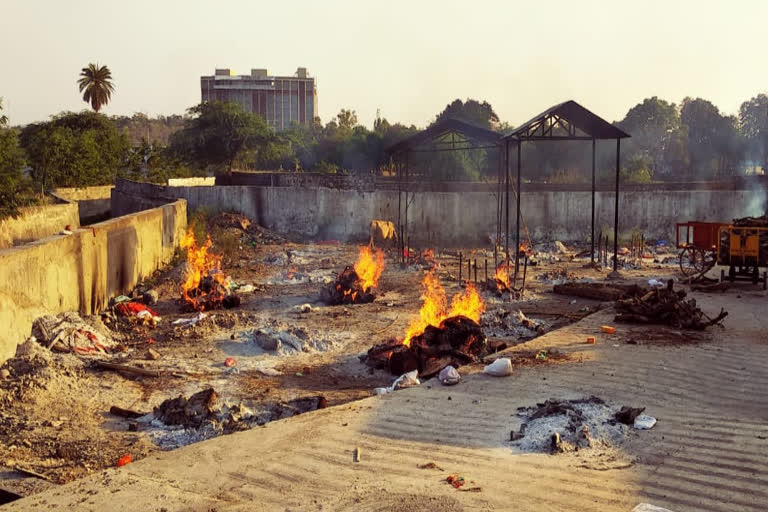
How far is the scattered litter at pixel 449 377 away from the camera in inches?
350

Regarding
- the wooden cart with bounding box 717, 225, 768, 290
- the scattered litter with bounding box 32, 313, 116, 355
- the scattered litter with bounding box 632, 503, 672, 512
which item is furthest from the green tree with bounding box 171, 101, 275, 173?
the scattered litter with bounding box 632, 503, 672, 512

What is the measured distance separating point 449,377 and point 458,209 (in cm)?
2177

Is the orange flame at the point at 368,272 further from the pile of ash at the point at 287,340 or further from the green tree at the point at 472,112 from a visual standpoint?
the green tree at the point at 472,112

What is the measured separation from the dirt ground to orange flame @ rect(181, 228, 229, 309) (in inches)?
14.1

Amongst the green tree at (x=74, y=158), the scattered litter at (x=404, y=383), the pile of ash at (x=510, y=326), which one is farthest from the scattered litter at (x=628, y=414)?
the green tree at (x=74, y=158)

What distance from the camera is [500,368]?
9172mm

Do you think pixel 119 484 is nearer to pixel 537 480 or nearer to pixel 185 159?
pixel 537 480

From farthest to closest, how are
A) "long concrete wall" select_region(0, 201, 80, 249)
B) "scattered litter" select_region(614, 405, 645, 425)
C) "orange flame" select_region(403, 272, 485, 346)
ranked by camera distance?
"long concrete wall" select_region(0, 201, 80, 249)
"orange flame" select_region(403, 272, 485, 346)
"scattered litter" select_region(614, 405, 645, 425)

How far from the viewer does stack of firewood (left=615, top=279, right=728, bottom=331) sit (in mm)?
12047

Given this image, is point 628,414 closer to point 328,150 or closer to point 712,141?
A: point 328,150

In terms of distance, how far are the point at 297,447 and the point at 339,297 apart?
958cm

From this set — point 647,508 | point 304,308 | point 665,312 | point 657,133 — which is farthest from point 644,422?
point 657,133

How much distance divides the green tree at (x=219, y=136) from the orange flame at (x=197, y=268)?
26859mm

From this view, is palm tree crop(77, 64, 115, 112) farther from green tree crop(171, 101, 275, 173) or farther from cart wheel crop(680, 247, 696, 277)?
cart wheel crop(680, 247, 696, 277)
